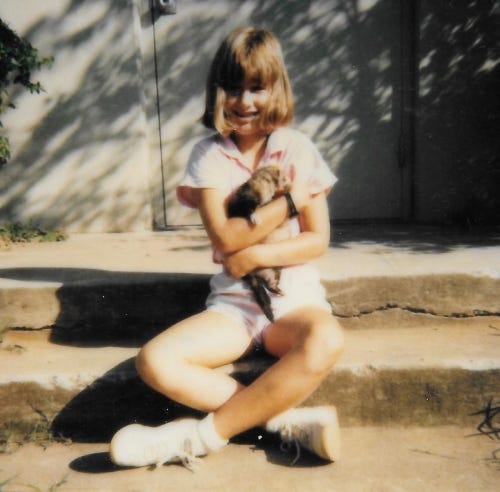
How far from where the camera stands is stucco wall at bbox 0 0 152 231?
14.2ft

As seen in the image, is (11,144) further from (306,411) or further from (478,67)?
(478,67)

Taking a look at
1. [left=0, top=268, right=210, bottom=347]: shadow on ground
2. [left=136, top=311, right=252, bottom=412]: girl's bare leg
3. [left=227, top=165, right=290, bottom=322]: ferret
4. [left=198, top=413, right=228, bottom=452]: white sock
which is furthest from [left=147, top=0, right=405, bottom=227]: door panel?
[left=198, top=413, right=228, bottom=452]: white sock

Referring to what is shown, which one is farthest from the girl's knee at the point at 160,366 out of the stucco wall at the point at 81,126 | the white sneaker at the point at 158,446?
the stucco wall at the point at 81,126

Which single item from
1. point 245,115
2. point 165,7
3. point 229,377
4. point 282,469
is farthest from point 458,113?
point 282,469

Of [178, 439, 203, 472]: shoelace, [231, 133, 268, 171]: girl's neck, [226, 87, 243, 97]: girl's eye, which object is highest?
[226, 87, 243, 97]: girl's eye

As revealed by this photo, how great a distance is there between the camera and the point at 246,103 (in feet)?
7.90

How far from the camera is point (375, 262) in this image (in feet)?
10.5

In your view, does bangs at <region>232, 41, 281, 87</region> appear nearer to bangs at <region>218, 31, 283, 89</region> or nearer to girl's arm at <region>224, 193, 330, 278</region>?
bangs at <region>218, 31, 283, 89</region>

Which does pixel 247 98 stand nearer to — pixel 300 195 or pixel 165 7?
pixel 300 195

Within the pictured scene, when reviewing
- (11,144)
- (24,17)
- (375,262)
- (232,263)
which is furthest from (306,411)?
(24,17)

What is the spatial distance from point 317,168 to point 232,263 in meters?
0.55

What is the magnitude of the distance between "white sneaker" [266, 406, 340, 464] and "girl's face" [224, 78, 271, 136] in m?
1.18

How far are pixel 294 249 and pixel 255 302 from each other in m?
0.27

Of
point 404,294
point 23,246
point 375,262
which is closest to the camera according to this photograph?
point 404,294
